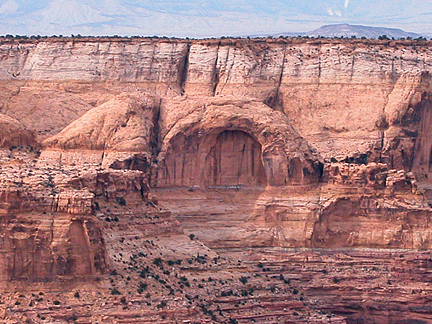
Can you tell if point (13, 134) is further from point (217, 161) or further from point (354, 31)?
point (354, 31)

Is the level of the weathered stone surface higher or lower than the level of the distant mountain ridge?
lower

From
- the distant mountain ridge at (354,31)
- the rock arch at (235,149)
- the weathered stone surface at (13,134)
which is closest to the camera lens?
the weathered stone surface at (13,134)

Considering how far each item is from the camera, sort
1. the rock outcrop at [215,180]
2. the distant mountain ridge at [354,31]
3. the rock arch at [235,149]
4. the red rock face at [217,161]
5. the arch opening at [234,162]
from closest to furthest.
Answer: the rock outcrop at [215,180] → the rock arch at [235,149] → the red rock face at [217,161] → the arch opening at [234,162] → the distant mountain ridge at [354,31]

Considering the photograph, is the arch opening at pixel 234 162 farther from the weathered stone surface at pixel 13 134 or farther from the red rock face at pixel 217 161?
the weathered stone surface at pixel 13 134

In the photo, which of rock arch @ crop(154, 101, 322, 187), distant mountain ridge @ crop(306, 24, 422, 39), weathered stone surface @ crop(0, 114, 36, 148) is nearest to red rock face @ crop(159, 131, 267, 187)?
rock arch @ crop(154, 101, 322, 187)

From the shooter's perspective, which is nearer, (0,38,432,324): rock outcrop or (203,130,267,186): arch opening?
(0,38,432,324): rock outcrop

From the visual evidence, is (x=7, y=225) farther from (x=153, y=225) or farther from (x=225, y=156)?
(x=225, y=156)

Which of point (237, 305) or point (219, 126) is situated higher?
point (219, 126)

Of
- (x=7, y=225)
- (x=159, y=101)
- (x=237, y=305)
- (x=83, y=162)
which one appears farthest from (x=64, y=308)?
(x=159, y=101)

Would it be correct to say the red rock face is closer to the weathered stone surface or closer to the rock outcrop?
the rock outcrop

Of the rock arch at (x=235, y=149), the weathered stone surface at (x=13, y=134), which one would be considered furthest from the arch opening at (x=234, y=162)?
the weathered stone surface at (x=13, y=134)

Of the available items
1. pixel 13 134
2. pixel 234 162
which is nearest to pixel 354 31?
pixel 234 162
